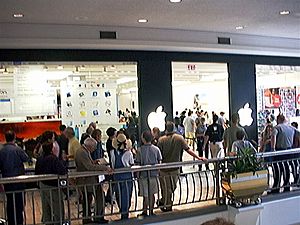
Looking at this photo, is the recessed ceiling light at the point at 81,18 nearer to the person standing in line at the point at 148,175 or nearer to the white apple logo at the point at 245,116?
the person standing in line at the point at 148,175

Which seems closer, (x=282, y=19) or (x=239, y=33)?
A: (x=282, y=19)

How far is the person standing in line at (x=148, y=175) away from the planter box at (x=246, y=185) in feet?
3.24

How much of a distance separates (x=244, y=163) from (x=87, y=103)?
4.54 m

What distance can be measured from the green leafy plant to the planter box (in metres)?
0.06

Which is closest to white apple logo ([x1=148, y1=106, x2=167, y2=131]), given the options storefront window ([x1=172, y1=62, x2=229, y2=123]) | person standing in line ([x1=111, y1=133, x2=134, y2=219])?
person standing in line ([x1=111, y1=133, x2=134, y2=219])

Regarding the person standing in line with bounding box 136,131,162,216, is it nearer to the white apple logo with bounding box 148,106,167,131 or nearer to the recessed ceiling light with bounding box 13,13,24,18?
the white apple logo with bounding box 148,106,167,131

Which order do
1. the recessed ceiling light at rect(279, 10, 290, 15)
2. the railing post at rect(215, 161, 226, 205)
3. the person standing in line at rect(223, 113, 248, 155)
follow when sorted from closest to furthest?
1. the railing post at rect(215, 161, 226, 205)
2. the person standing in line at rect(223, 113, 248, 155)
3. the recessed ceiling light at rect(279, 10, 290, 15)

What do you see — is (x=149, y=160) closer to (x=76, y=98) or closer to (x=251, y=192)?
(x=251, y=192)

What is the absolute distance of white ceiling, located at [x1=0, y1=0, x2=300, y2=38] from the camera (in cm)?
635

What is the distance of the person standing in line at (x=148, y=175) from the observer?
5456 mm

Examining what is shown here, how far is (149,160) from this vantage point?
19.0 feet

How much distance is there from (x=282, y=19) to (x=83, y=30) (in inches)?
158

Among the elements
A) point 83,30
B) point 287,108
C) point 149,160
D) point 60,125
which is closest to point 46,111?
point 60,125

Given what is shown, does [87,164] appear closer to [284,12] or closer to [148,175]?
[148,175]
